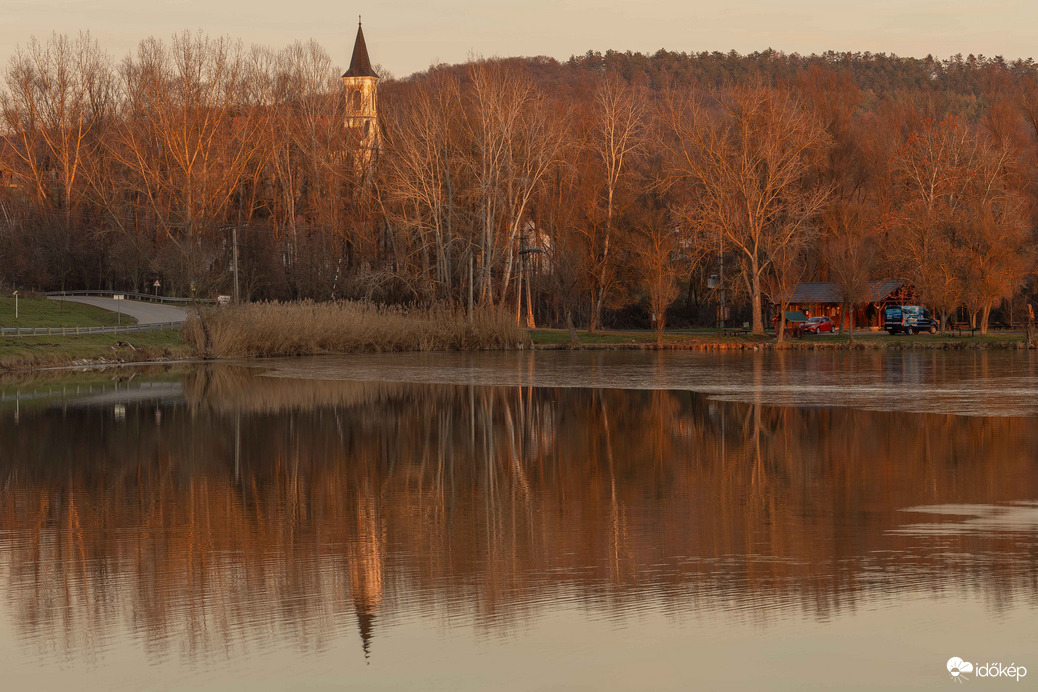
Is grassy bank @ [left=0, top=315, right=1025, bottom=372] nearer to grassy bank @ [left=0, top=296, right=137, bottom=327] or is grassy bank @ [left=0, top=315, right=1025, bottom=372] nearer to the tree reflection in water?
grassy bank @ [left=0, top=296, right=137, bottom=327]

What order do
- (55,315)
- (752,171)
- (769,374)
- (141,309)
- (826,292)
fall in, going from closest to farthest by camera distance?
1. (769,374)
2. (752,171)
3. (55,315)
4. (141,309)
5. (826,292)

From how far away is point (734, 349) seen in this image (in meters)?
68.2

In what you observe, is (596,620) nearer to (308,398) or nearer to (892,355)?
(308,398)

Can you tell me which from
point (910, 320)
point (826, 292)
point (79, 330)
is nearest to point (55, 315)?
point (79, 330)

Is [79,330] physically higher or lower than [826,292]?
lower

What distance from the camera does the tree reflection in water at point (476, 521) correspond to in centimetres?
1094

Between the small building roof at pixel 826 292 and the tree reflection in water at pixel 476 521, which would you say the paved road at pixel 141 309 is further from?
the tree reflection in water at pixel 476 521

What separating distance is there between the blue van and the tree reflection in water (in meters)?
57.5

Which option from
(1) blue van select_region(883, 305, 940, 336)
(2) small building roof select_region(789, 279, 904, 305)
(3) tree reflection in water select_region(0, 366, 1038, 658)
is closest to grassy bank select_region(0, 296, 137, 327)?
(3) tree reflection in water select_region(0, 366, 1038, 658)

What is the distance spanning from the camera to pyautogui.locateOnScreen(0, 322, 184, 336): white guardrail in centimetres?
5742

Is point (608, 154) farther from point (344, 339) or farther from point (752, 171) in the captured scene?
point (344, 339)

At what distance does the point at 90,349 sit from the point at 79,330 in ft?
25.2

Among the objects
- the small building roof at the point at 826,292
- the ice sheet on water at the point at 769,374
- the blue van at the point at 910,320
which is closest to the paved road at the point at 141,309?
the ice sheet on water at the point at 769,374

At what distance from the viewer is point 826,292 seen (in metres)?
90.4
